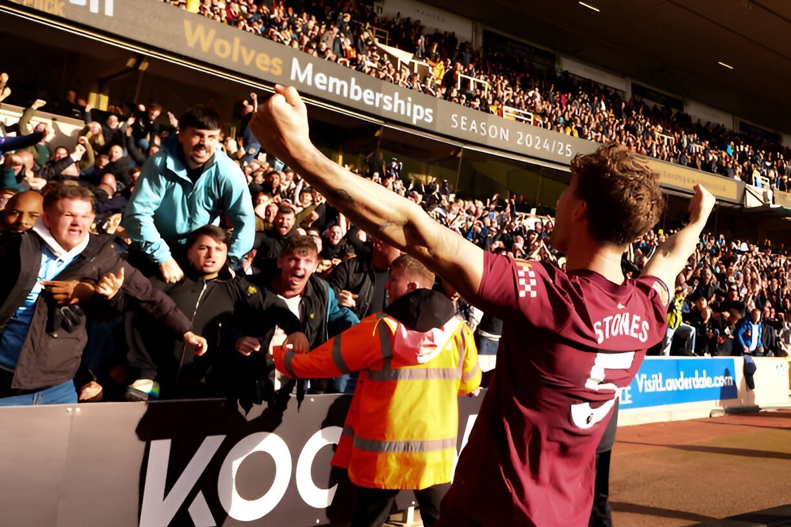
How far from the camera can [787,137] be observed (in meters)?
40.2

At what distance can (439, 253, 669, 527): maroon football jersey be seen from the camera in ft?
4.98

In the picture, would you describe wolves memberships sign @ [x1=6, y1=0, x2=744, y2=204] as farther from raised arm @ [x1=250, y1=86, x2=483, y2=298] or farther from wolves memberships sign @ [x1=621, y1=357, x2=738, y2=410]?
raised arm @ [x1=250, y1=86, x2=483, y2=298]

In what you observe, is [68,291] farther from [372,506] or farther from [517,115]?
[517,115]

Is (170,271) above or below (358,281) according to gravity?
below

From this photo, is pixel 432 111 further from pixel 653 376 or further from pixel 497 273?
pixel 497 273

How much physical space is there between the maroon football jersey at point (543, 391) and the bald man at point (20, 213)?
3.47 m

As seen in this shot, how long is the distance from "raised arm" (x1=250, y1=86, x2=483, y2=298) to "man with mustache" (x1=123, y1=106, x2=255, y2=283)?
2.76 meters

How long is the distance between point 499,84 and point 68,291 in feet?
74.8

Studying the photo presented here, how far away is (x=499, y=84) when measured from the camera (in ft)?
78.5

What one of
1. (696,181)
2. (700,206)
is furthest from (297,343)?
(696,181)

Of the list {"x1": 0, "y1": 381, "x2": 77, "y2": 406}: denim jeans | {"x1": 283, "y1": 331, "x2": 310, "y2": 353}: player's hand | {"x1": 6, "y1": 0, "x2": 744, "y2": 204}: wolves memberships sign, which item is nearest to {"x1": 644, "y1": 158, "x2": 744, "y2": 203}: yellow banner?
{"x1": 6, "y1": 0, "x2": 744, "y2": 204}: wolves memberships sign

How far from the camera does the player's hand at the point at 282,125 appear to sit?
1.29m

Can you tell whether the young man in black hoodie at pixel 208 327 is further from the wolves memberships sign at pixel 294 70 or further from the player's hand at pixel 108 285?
the wolves memberships sign at pixel 294 70

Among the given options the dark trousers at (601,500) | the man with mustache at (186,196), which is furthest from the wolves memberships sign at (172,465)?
the dark trousers at (601,500)
